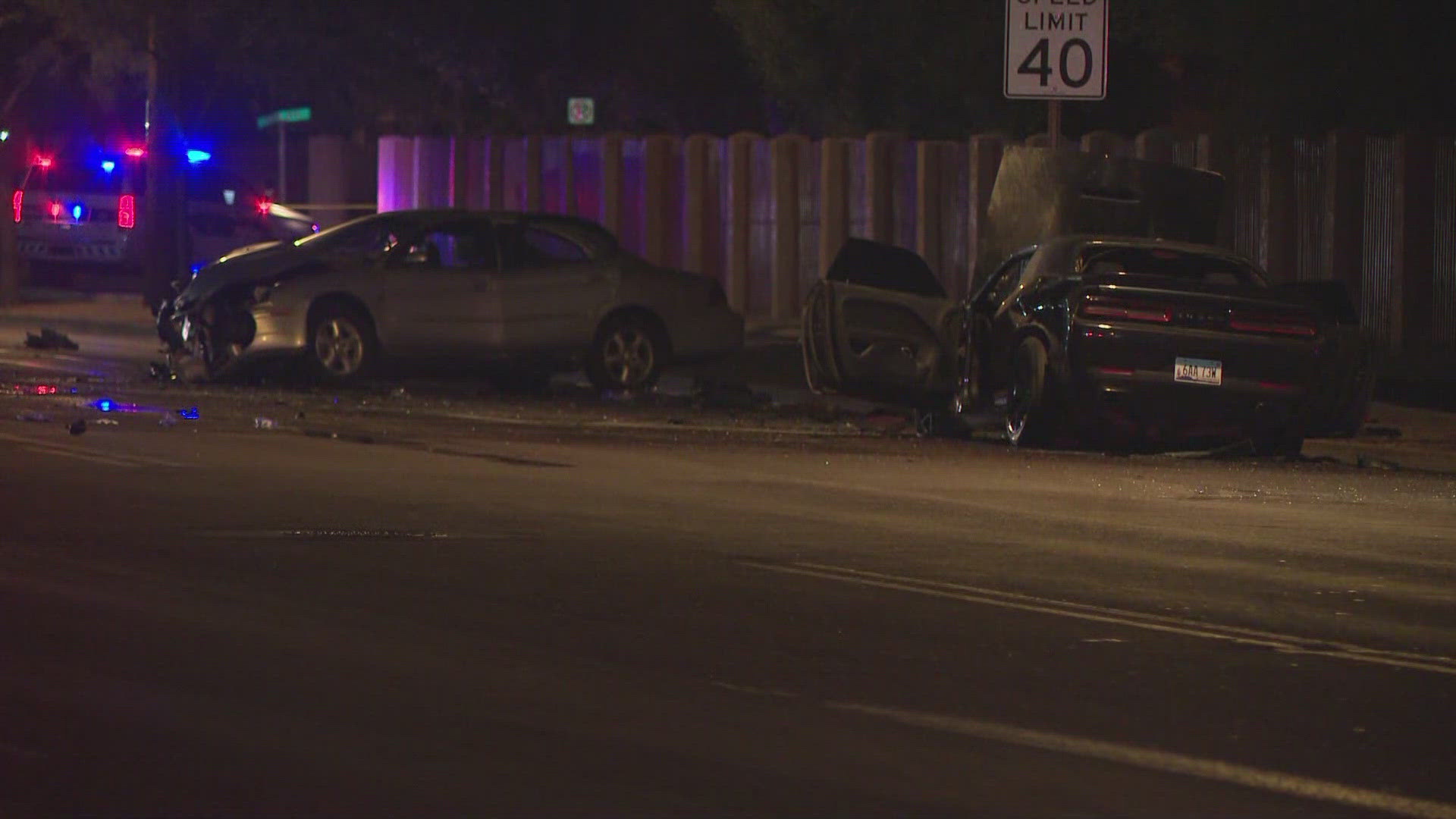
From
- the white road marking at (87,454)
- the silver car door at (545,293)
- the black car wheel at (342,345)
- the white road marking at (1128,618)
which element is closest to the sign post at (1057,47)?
the silver car door at (545,293)

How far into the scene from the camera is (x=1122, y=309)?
15.0 meters

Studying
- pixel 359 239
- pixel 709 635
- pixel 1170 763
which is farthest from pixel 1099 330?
pixel 1170 763

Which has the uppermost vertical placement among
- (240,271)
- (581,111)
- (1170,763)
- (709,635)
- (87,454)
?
(581,111)

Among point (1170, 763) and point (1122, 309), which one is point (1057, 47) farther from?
point (1170, 763)

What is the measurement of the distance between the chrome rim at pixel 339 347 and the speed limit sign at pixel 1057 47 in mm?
5673

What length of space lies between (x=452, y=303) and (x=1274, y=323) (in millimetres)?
7175

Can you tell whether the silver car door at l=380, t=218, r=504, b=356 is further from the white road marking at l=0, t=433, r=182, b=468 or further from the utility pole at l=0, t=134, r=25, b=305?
the utility pole at l=0, t=134, r=25, b=305

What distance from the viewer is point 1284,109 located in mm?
26484

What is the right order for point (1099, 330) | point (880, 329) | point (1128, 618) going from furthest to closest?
point (880, 329), point (1099, 330), point (1128, 618)

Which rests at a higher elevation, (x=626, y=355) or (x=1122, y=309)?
(x=1122, y=309)

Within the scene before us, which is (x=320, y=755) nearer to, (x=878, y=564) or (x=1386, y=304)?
(x=878, y=564)

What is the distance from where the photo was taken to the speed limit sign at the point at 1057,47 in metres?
17.7

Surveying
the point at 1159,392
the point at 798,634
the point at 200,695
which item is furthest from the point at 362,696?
the point at 1159,392

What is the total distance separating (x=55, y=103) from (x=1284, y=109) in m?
25.7
